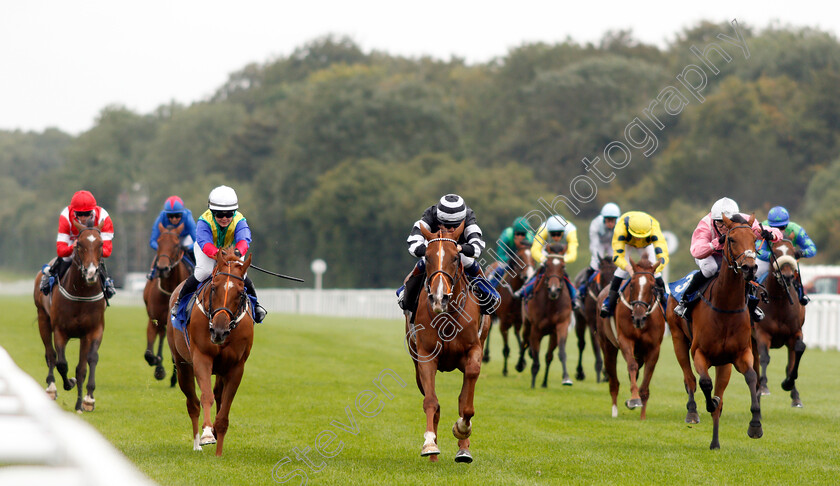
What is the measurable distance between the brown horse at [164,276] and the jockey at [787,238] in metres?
7.36

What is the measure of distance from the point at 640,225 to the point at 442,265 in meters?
4.03

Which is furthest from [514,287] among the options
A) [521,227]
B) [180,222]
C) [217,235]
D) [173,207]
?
[217,235]

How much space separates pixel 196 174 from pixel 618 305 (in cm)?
6446

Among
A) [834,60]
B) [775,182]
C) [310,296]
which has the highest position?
[834,60]

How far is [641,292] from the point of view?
11.1m

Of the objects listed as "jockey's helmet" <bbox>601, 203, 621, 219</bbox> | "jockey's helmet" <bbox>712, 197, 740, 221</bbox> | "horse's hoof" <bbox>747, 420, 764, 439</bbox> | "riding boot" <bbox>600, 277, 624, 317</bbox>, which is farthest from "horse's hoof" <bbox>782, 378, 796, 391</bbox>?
"jockey's helmet" <bbox>601, 203, 621, 219</bbox>

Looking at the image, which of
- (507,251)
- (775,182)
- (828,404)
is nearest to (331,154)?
(775,182)

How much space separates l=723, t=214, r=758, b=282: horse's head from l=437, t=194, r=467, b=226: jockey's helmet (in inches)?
94.5

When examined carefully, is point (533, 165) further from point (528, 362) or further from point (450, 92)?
point (528, 362)

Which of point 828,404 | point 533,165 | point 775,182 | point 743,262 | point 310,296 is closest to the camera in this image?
point 743,262

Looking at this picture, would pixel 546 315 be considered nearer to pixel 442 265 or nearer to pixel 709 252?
pixel 709 252

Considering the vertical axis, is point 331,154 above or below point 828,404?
above

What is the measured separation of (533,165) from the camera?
197 ft

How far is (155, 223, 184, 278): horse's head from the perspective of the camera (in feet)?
43.6
